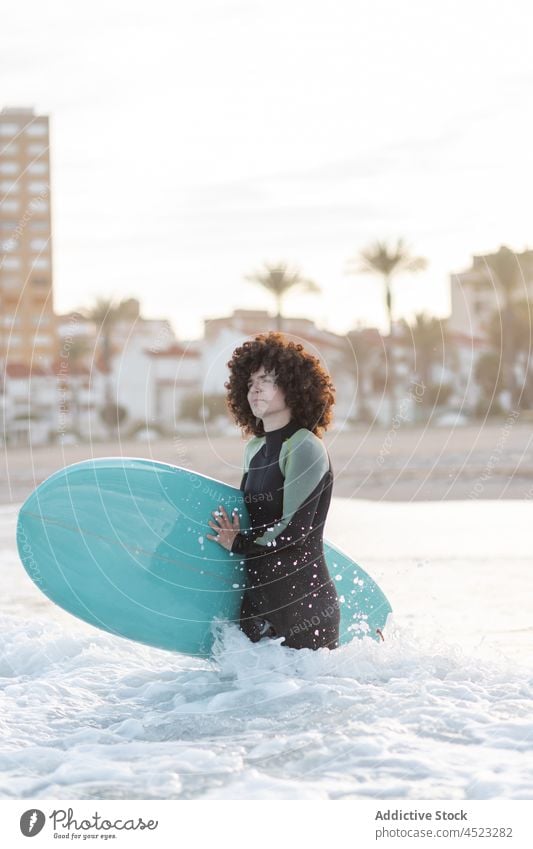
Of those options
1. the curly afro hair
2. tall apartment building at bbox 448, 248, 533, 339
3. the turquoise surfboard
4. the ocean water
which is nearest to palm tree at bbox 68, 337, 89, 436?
tall apartment building at bbox 448, 248, 533, 339

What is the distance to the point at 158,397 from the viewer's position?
53375 mm

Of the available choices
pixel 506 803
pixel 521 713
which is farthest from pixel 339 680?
pixel 506 803

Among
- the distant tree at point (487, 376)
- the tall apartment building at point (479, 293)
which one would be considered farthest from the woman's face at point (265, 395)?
the distant tree at point (487, 376)

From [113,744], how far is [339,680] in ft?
3.42

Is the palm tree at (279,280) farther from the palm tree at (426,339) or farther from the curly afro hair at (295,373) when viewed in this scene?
the palm tree at (426,339)

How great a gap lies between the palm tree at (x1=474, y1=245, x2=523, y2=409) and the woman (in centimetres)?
2658

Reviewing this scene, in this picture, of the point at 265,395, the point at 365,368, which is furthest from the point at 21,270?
the point at 265,395

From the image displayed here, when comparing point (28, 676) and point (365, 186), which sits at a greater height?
point (365, 186)

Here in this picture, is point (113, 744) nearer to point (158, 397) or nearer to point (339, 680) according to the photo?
point (339, 680)

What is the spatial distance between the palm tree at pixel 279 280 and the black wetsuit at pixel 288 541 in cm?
550

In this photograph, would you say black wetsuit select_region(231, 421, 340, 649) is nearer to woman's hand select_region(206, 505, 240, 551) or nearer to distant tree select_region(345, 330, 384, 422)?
woman's hand select_region(206, 505, 240, 551)

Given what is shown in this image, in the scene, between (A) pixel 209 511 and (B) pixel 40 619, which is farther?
(B) pixel 40 619

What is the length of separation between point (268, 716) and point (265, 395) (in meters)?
1.32

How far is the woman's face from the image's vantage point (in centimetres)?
427
